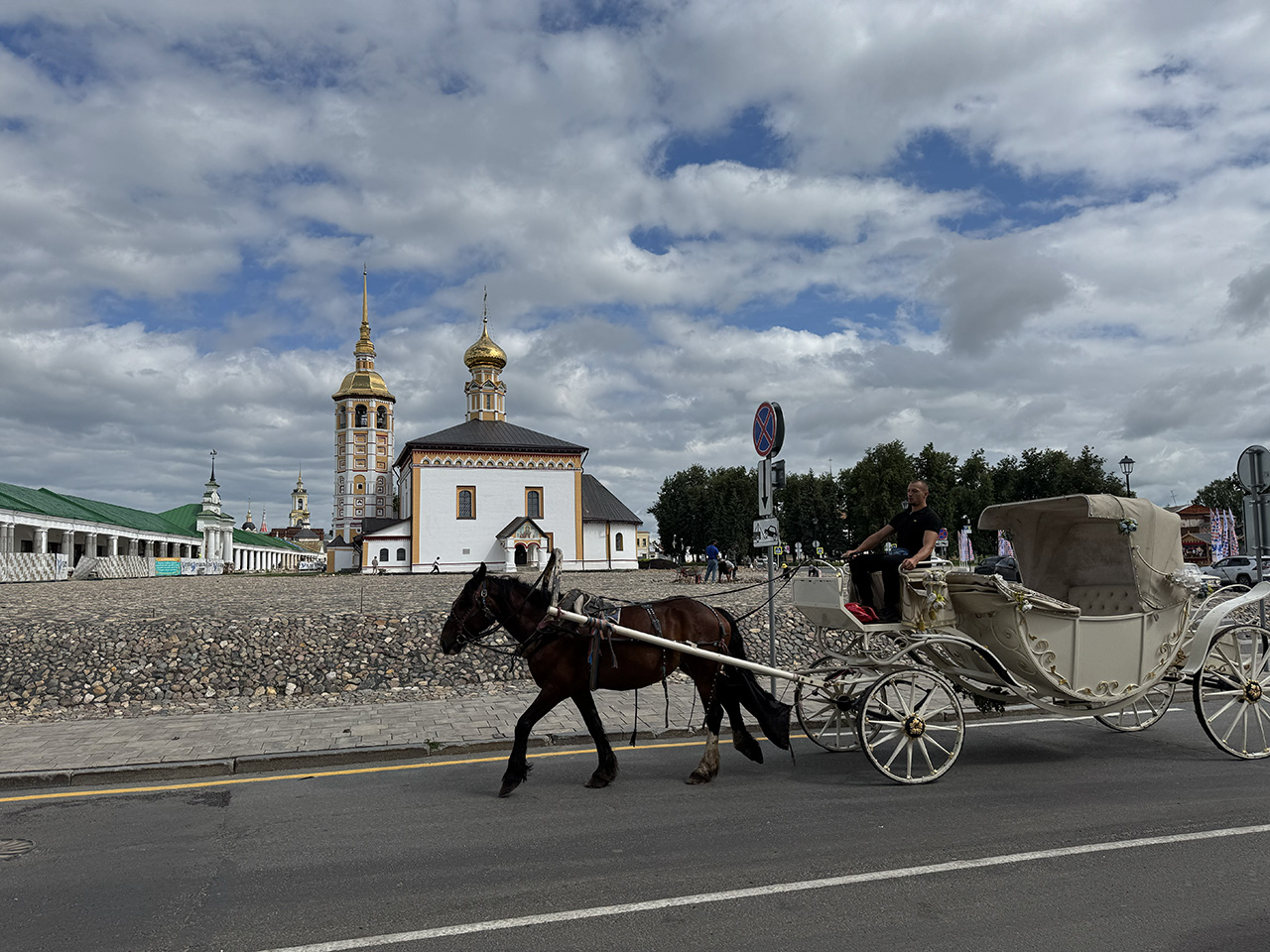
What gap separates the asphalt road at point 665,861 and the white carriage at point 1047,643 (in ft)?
1.68

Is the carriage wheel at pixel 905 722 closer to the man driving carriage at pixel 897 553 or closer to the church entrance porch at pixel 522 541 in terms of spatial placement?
the man driving carriage at pixel 897 553

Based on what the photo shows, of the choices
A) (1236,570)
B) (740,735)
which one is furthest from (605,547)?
(740,735)

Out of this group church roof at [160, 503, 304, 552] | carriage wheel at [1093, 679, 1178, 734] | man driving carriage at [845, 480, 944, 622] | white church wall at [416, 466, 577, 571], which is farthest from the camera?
church roof at [160, 503, 304, 552]

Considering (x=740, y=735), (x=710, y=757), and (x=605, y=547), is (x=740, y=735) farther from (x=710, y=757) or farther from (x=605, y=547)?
(x=605, y=547)

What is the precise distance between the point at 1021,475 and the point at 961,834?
8291 cm

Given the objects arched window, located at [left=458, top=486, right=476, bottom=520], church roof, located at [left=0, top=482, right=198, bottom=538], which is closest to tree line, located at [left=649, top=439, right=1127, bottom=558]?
arched window, located at [left=458, top=486, right=476, bottom=520]

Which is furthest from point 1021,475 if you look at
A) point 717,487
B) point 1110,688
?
point 1110,688

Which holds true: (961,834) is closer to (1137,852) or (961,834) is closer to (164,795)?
(1137,852)

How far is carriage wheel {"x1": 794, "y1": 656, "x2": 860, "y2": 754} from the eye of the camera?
7652 mm

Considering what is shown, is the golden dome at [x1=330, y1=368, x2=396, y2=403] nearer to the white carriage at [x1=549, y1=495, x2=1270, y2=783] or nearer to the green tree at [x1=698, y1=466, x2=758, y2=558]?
the green tree at [x1=698, y1=466, x2=758, y2=558]

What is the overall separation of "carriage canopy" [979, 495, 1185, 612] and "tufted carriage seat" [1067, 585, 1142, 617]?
0.05 feet

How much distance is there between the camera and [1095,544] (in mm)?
8430

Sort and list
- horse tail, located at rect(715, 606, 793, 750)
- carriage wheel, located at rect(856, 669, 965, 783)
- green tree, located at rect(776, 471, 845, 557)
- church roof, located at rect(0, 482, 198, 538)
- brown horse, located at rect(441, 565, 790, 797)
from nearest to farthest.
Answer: carriage wheel, located at rect(856, 669, 965, 783) < brown horse, located at rect(441, 565, 790, 797) < horse tail, located at rect(715, 606, 793, 750) < church roof, located at rect(0, 482, 198, 538) < green tree, located at rect(776, 471, 845, 557)

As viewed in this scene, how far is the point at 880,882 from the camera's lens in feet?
15.5
